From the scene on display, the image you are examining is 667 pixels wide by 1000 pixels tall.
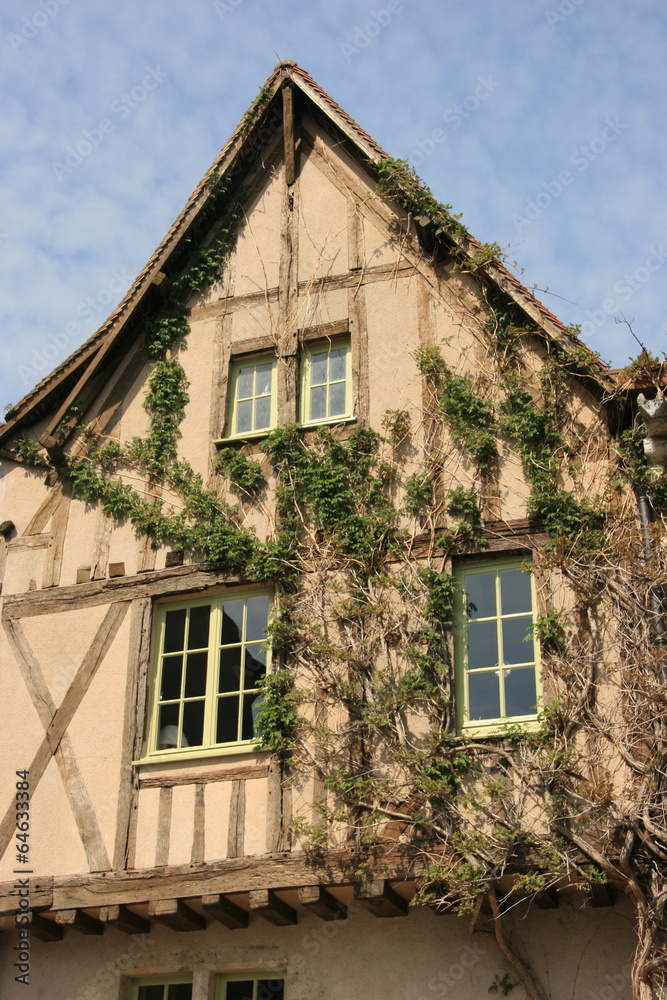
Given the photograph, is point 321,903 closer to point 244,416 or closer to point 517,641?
point 517,641

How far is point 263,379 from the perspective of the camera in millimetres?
11484

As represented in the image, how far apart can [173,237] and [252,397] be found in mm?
1855

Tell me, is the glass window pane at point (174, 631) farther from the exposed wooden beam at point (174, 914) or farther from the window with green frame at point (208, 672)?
the exposed wooden beam at point (174, 914)

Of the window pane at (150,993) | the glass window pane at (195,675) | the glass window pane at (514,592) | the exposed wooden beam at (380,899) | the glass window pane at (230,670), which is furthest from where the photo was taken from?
the glass window pane at (195,675)

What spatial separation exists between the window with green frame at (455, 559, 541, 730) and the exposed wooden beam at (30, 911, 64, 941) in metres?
3.60

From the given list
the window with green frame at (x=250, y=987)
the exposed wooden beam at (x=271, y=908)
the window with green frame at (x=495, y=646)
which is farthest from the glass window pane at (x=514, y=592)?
the window with green frame at (x=250, y=987)

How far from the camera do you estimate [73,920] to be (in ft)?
30.6

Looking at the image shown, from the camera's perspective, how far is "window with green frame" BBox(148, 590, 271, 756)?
9852 mm

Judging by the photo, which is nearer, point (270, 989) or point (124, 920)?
point (270, 989)

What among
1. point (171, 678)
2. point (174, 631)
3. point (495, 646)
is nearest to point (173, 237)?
point (174, 631)

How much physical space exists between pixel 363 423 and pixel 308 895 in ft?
13.3

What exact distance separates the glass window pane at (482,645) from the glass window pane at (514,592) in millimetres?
189

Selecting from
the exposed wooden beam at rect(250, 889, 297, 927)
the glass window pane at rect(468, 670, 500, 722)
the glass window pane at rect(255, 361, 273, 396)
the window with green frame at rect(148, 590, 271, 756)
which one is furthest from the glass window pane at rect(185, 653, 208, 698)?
the glass window pane at rect(255, 361, 273, 396)

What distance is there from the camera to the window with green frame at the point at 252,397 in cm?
1126
